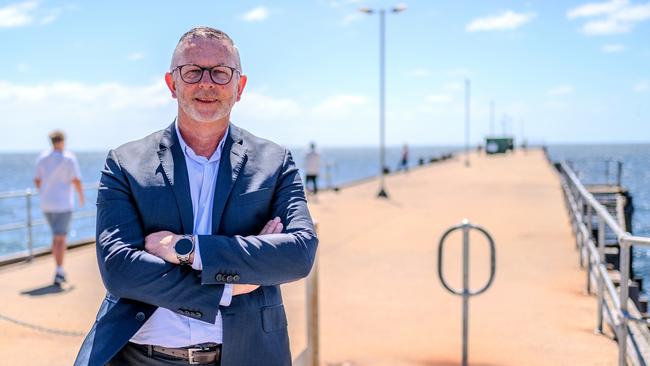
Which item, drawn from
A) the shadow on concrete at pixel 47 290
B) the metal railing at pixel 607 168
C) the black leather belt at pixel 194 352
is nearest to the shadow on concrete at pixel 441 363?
the black leather belt at pixel 194 352

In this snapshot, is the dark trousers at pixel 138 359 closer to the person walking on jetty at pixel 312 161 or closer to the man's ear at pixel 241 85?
the man's ear at pixel 241 85

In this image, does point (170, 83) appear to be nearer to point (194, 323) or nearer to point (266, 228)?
point (266, 228)

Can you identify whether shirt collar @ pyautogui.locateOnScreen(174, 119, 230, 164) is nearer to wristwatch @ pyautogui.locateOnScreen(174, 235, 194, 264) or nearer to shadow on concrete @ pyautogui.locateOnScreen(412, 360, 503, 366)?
wristwatch @ pyautogui.locateOnScreen(174, 235, 194, 264)

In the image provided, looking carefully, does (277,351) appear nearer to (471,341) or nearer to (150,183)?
(150,183)

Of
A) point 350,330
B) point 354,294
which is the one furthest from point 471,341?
point 354,294

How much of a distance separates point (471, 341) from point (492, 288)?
6.45ft

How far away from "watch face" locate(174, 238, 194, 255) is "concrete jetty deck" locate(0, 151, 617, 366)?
2.88m

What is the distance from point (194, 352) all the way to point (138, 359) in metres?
0.18

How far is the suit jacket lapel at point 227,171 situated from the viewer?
199 centimetres

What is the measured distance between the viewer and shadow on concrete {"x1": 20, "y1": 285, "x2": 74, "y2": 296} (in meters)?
6.69

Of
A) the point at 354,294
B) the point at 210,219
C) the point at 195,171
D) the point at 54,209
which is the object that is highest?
the point at 195,171

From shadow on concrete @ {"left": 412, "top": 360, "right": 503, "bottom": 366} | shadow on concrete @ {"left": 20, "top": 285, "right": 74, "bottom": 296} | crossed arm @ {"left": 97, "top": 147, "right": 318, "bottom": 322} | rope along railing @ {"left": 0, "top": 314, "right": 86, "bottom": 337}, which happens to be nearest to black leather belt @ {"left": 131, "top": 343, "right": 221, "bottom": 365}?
crossed arm @ {"left": 97, "top": 147, "right": 318, "bottom": 322}

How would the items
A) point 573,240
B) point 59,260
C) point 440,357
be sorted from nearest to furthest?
point 440,357 → point 59,260 → point 573,240

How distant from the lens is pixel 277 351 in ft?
6.69
